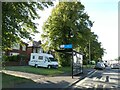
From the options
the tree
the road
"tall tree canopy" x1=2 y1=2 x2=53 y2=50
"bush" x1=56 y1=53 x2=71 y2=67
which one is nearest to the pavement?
the road

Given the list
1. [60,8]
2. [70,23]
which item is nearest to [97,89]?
[70,23]

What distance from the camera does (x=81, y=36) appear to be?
175 feet

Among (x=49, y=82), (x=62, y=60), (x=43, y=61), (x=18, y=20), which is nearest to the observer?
(x=18, y=20)

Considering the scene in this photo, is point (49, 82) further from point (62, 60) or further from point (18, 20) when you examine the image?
point (62, 60)

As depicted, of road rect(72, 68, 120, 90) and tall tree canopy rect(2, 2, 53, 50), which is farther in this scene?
road rect(72, 68, 120, 90)

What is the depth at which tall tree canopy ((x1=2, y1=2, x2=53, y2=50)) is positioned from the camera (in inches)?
747

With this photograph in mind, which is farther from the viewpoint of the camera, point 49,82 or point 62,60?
point 62,60

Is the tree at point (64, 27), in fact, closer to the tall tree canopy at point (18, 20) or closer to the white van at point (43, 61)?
the white van at point (43, 61)

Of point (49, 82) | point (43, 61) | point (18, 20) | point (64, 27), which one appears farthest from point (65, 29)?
point (18, 20)

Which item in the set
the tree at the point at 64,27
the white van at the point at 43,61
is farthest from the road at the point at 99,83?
the tree at the point at 64,27

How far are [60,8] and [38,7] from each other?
107 feet

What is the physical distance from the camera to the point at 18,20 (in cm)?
1989

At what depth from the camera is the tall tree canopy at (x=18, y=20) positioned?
19.0 meters

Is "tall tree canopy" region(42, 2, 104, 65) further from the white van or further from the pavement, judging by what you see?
the pavement
